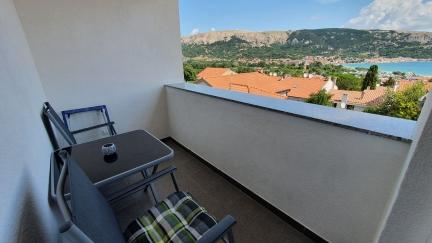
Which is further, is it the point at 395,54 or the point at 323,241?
the point at 323,241

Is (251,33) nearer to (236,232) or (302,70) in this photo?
(302,70)

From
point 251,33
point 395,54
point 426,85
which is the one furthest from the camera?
point 251,33

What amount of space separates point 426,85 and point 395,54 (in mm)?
463

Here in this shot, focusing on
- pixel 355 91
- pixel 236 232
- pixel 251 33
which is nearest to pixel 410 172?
pixel 355 91

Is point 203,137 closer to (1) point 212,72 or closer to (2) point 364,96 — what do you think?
(1) point 212,72

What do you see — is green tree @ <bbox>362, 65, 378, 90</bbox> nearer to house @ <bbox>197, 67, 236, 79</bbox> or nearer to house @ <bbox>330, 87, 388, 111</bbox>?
house @ <bbox>330, 87, 388, 111</bbox>

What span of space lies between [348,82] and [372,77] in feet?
0.65

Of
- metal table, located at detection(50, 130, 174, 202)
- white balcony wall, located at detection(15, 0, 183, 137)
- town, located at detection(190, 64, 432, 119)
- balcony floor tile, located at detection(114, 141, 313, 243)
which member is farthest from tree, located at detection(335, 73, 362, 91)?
white balcony wall, located at detection(15, 0, 183, 137)

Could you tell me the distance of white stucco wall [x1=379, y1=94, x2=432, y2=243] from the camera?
0.66m

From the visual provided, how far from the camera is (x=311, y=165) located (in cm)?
128

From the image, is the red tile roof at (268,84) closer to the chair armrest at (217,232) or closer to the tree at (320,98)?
the tree at (320,98)

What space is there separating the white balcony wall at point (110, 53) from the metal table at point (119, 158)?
1.09m

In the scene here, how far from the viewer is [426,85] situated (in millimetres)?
860

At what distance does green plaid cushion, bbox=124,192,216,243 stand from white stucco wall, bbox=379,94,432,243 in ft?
2.71
